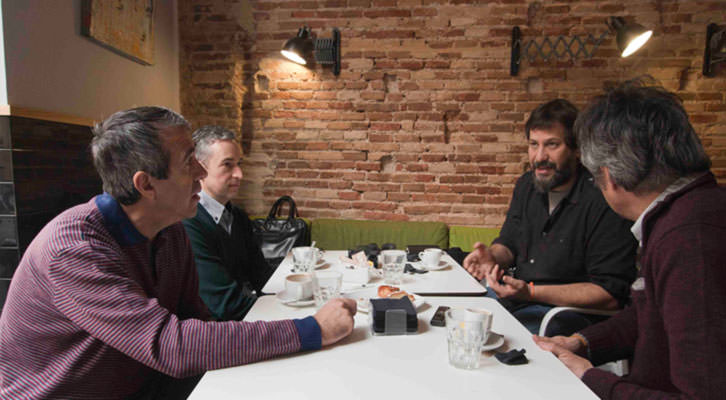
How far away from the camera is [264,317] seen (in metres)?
1.32

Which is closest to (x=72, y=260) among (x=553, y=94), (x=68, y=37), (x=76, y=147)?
(x=76, y=147)

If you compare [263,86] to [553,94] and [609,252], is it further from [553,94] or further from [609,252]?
[609,252]

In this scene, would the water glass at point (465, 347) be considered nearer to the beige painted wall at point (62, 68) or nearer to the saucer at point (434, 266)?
the saucer at point (434, 266)

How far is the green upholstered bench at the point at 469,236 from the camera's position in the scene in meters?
3.32

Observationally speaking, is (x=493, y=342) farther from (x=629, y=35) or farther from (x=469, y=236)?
(x=629, y=35)

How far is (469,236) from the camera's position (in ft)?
11.0

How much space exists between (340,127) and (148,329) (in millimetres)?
2807

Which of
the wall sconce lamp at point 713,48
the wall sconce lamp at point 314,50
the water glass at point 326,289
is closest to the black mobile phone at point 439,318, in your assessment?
the water glass at point 326,289

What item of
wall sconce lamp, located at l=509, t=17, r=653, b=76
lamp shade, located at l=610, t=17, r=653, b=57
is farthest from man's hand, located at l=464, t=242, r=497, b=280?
lamp shade, located at l=610, t=17, r=653, b=57

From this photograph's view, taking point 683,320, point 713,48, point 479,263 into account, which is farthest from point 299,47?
point 713,48

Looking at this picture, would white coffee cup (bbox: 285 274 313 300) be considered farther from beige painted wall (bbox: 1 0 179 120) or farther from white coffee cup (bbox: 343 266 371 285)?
beige painted wall (bbox: 1 0 179 120)

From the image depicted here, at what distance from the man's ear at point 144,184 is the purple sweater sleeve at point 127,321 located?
22 centimetres

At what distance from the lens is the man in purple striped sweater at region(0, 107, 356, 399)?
0.91m

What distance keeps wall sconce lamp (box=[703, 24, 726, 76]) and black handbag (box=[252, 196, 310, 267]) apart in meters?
3.67
